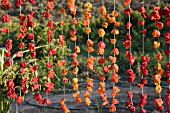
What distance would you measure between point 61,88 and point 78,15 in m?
10.4

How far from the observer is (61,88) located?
6.57 metres

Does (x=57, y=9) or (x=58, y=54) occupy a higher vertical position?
(x=57, y=9)

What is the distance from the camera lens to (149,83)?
21.7ft

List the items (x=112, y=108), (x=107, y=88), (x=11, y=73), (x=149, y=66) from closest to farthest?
(x=112, y=108)
(x=11, y=73)
(x=107, y=88)
(x=149, y=66)

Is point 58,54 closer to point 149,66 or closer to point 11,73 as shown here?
point 149,66


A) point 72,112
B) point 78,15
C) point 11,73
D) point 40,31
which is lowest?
point 72,112

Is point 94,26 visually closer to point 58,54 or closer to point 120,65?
point 120,65

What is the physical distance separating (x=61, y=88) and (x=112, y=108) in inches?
125

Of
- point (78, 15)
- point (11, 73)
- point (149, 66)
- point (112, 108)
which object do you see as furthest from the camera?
point (78, 15)

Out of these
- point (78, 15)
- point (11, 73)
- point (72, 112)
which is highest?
point (78, 15)

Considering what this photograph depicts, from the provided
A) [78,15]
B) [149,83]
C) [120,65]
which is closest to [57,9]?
[78,15]

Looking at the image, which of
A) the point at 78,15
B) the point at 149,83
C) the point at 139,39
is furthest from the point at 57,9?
the point at 149,83

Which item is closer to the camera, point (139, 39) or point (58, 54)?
point (58, 54)

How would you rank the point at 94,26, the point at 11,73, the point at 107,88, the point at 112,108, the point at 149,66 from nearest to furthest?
the point at 112,108 → the point at 11,73 → the point at 107,88 → the point at 149,66 → the point at 94,26
